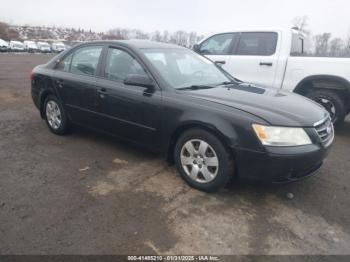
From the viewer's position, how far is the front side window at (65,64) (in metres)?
5.12

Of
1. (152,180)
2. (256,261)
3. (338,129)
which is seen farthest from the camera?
(338,129)

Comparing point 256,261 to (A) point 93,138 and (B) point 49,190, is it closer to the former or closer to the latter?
(B) point 49,190

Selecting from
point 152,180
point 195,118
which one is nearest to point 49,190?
point 152,180

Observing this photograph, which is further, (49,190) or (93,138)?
(93,138)

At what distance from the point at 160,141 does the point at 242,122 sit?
111cm

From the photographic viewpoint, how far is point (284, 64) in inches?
246

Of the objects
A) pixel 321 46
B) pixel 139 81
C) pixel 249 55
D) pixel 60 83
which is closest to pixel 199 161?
pixel 139 81

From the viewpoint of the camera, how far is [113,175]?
3994 millimetres

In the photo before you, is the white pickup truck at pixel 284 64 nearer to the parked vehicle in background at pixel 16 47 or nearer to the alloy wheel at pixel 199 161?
Answer: the alloy wheel at pixel 199 161

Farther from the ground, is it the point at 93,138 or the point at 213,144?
the point at 213,144

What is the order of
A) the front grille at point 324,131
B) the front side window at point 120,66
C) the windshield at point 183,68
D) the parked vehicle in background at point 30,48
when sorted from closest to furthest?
the front grille at point 324,131 → the windshield at point 183,68 → the front side window at point 120,66 → the parked vehicle in background at point 30,48

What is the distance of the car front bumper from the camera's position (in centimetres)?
312

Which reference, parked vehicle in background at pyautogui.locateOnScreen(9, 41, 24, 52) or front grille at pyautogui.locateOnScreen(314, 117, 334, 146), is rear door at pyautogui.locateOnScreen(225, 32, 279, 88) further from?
parked vehicle in background at pyautogui.locateOnScreen(9, 41, 24, 52)

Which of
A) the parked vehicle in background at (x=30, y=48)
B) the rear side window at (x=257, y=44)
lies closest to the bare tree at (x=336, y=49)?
the rear side window at (x=257, y=44)
